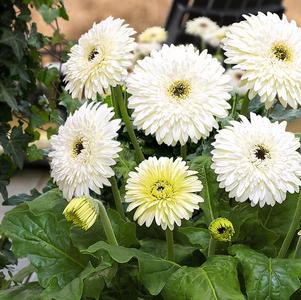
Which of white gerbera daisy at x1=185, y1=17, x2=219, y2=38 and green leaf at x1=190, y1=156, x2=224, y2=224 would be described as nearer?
green leaf at x1=190, y1=156, x2=224, y2=224

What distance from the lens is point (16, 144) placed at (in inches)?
49.0

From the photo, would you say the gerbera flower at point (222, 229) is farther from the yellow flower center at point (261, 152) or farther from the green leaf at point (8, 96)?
the green leaf at point (8, 96)

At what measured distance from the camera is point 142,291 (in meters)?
0.70

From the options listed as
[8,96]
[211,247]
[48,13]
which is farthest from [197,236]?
[48,13]

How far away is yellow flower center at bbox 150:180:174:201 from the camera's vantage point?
605 mm

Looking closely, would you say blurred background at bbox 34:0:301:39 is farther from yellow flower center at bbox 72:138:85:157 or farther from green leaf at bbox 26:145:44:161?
yellow flower center at bbox 72:138:85:157

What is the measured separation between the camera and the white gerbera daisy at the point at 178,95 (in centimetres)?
63

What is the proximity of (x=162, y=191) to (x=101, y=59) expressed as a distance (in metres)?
0.15

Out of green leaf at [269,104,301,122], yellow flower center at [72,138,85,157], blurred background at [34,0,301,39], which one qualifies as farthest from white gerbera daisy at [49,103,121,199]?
blurred background at [34,0,301,39]

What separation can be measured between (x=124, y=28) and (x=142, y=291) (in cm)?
27

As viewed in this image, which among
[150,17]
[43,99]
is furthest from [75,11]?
[43,99]

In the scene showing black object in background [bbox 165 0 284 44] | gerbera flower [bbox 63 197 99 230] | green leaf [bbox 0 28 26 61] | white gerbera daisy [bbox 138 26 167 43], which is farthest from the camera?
black object in background [bbox 165 0 284 44]

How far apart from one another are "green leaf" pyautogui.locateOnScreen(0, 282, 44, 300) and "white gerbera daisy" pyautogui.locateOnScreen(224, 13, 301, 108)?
29 cm

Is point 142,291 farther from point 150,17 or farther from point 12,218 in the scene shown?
point 150,17
